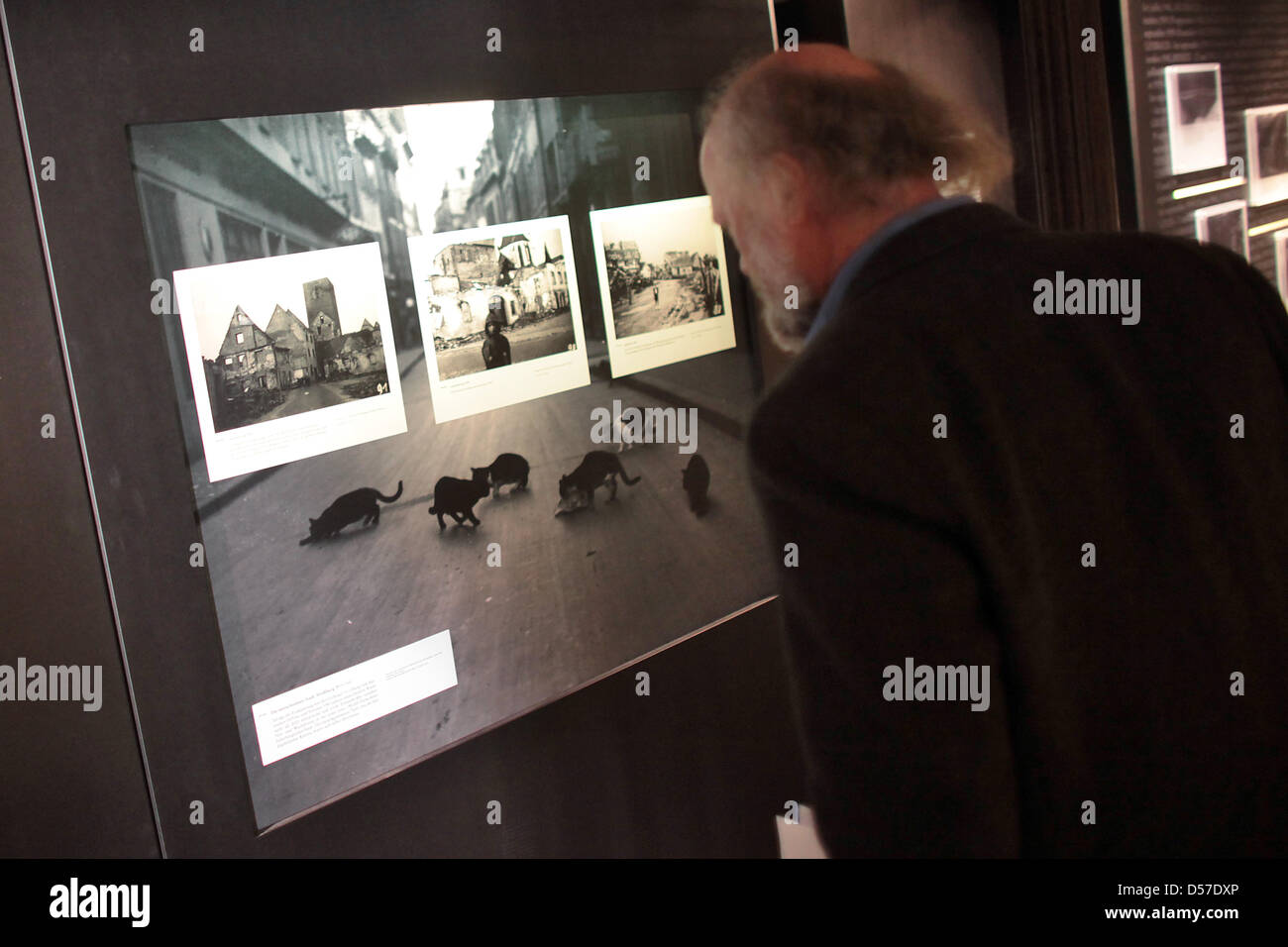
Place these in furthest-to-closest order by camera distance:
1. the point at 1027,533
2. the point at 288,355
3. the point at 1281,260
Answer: the point at 1281,260 → the point at 288,355 → the point at 1027,533

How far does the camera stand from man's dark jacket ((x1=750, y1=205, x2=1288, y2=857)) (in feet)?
3.10

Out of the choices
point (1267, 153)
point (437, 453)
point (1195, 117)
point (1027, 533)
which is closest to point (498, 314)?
point (437, 453)

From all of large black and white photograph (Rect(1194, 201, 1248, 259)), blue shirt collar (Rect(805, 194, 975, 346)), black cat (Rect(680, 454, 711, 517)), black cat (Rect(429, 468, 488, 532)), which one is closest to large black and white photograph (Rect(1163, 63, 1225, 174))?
large black and white photograph (Rect(1194, 201, 1248, 259))

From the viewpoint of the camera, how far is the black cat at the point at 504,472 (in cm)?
187

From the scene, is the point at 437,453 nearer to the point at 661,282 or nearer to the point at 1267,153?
the point at 661,282

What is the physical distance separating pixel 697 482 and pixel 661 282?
51 centimetres

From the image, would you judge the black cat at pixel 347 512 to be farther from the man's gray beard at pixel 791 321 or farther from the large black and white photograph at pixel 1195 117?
the large black and white photograph at pixel 1195 117

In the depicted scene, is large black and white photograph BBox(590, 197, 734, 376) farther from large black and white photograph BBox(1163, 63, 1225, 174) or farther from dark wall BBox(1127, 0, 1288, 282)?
large black and white photograph BBox(1163, 63, 1225, 174)

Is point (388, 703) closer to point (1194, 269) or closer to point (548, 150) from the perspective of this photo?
point (548, 150)

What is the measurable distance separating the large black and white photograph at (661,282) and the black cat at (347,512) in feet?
2.22

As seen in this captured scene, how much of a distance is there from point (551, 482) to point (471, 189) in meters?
0.62

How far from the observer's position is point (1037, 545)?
99 cm

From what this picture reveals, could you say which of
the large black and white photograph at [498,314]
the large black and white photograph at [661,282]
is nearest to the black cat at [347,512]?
the large black and white photograph at [498,314]

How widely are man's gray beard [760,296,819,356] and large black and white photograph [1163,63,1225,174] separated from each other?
273 cm
